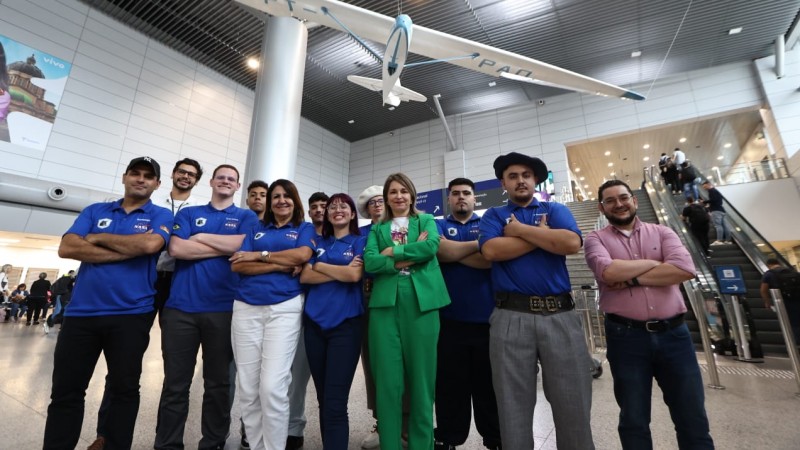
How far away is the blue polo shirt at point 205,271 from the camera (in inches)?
79.4

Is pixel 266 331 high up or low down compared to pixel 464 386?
up

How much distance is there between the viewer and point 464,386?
78.3 inches

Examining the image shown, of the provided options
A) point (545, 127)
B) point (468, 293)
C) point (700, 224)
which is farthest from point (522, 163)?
point (545, 127)

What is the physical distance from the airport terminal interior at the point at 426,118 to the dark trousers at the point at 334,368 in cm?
55

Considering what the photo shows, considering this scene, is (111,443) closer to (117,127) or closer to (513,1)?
(117,127)

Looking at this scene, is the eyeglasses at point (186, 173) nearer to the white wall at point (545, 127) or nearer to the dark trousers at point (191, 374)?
the dark trousers at point (191, 374)

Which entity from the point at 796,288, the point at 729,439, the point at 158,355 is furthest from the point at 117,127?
the point at 796,288

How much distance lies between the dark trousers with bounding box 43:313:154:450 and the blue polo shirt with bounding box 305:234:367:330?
0.92m

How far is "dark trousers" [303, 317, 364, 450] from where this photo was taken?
5.76 feet

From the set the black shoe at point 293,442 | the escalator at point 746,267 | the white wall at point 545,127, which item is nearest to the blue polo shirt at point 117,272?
the black shoe at point 293,442

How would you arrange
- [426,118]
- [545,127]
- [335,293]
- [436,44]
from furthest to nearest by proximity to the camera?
1. [426,118]
2. [545,127]
3. [436,44]
4. [335,293]

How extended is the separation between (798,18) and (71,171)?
19085 mm

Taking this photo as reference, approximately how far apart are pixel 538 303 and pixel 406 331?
66 centimetres

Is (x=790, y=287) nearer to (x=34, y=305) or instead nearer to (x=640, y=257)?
(x=640, y=257)
